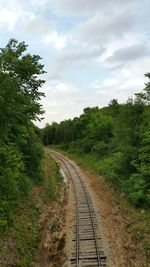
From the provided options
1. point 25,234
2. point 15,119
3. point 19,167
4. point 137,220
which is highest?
point 15,119

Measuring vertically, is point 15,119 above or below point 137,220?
above

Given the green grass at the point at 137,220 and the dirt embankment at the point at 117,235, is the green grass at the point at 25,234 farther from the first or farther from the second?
the green grass at the point at 137,220

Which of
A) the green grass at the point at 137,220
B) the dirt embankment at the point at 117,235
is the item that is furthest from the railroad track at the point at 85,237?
the green grass at the point at 137,220

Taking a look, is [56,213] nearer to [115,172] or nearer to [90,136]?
[115,172]

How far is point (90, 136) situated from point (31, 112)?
4806 centimetres

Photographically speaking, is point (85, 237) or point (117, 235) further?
point (117, 235)

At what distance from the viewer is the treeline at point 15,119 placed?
1770 cm

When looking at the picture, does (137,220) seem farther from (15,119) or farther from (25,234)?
(15,119)

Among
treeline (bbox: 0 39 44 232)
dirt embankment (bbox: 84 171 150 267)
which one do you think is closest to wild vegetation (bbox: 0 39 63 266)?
treeline (bbox: 0 39 44 232)

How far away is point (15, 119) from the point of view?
22.5 m

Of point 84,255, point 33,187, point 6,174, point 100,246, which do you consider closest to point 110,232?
point 100,246

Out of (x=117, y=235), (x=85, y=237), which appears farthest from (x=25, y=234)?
(x=117, y=235)

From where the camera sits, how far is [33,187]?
1312 inches

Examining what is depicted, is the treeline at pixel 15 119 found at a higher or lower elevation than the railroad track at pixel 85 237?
higher
